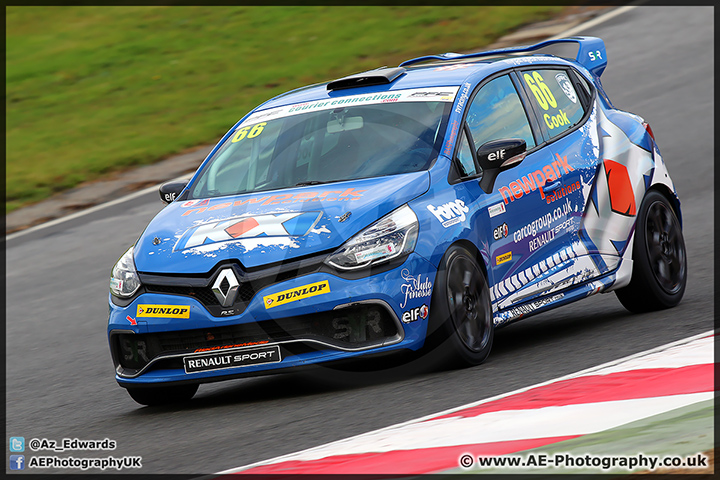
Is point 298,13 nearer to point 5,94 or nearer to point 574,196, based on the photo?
point 5,94

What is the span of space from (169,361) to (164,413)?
0.40 metres

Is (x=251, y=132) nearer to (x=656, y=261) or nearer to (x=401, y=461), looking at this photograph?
(x=656, y=261)

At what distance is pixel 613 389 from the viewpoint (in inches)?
198

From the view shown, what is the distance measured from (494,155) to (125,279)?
87.7 inches

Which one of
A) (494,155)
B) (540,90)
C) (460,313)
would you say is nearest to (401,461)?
(460,313)

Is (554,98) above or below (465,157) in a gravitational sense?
above

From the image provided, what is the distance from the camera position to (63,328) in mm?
9109

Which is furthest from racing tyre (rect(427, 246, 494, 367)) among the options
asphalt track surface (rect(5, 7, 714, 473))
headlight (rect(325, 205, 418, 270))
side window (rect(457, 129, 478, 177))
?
side window (rect(457, 129, 478, 177))

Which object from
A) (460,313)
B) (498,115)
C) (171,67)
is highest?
(498,115)

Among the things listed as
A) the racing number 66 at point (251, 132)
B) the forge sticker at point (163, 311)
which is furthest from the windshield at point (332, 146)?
the forge sticker at point (163, 311)

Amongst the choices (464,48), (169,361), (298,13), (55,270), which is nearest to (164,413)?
(169,361)

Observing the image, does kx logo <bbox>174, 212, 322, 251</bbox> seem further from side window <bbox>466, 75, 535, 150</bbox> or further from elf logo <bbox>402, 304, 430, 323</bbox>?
side window <bbox>466, 75, 535, 150</bbox>

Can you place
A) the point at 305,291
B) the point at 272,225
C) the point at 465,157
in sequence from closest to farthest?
1. the point at 305,291
2. the point at 272,225
3. the point at 465,157

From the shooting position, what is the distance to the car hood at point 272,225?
5770mm
